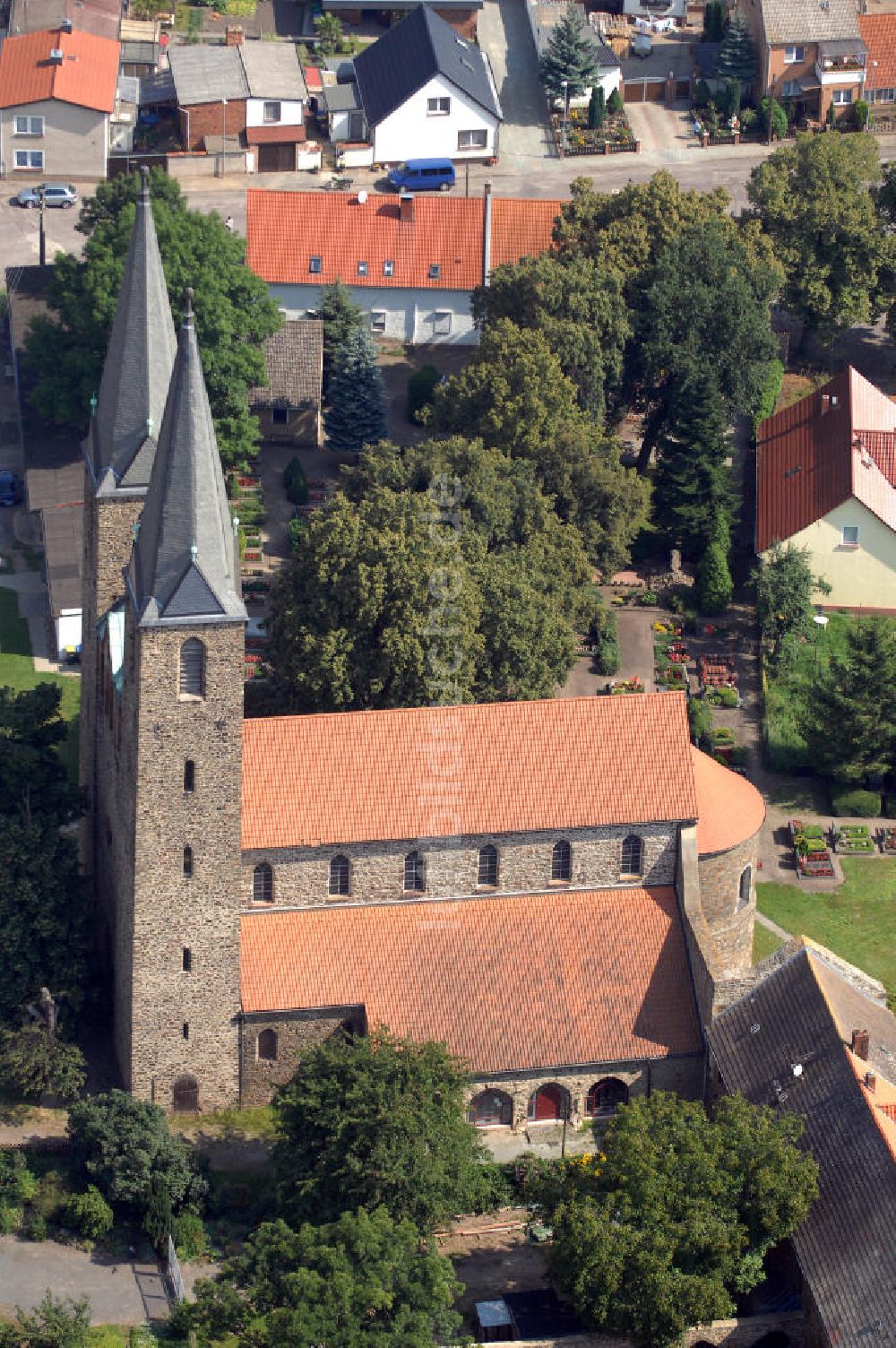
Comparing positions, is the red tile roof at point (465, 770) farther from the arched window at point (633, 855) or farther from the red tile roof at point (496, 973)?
the red tile roof at point (496, 973)

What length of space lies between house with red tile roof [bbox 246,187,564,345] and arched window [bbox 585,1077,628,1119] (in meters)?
51.9

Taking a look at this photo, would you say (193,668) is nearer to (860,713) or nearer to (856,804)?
(860,713)

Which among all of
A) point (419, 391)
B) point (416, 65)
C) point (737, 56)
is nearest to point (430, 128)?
point (416, 65)

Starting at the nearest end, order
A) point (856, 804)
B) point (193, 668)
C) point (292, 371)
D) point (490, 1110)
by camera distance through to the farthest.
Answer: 1. point (193, 668)
2. point (490, 1110)
3. point (856, 804)
4. point (292, 371)

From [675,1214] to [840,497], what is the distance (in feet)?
145

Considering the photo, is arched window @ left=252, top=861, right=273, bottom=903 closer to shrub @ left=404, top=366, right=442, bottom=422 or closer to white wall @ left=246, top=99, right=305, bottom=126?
shrub @ left=404, top=366, right=442, bottom=422

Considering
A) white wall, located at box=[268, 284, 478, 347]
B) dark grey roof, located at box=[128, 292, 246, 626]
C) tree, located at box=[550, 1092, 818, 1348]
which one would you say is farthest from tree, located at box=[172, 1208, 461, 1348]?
white wall, located at box=[268, 284, 478, 347]

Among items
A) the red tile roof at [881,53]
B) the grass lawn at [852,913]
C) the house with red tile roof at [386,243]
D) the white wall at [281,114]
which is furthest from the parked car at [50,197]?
the grass lawn at [852,913]

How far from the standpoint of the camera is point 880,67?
148500 millimetres

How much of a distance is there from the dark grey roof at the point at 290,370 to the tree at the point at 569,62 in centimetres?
3050

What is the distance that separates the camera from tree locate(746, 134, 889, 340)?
421 ft

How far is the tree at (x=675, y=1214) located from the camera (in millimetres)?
78250

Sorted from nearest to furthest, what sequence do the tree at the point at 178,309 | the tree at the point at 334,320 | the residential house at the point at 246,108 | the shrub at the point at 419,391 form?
the tree at the point at 178,309, the tree at the point at 334,320, the shrub at the point at 419,391, the residential house at the point at 246,108

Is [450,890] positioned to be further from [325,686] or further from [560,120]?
[560,120]
